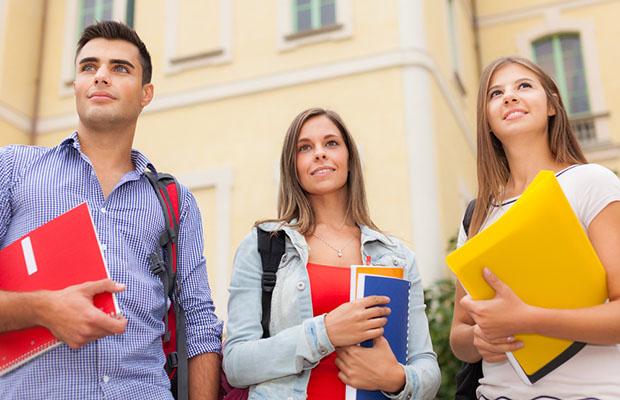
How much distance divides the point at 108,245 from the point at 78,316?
472mm

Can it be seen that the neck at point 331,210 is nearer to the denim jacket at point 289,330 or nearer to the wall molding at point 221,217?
the denim jacket at point 289,330

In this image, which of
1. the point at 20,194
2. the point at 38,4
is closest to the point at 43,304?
the point at 20,194

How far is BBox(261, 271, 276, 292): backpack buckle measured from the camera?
8.13 ft

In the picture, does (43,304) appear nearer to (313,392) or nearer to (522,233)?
(313,392)

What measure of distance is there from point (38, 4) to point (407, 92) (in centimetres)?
603

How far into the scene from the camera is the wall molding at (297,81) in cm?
815

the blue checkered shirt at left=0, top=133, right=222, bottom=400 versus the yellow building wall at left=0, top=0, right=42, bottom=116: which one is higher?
the yellow building wall at left=0, top=0, right=42, bottom=116

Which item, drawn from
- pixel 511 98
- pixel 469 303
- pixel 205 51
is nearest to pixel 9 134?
pixel 205 51

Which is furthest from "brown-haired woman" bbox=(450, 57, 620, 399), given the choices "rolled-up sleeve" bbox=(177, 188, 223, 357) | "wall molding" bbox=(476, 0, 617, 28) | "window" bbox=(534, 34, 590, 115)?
"wall molding" bbox=(476, 0, 617, 28)

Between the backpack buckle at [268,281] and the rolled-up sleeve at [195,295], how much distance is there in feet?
1.02

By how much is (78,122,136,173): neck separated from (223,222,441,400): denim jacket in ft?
2.11

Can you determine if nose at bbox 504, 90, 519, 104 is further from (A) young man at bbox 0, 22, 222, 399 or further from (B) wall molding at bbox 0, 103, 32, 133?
(B) wall molding at bbox 0, 103, 32, 133

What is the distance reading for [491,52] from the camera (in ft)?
40.1

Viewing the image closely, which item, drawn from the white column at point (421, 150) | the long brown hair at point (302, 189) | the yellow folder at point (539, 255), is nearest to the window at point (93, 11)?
the white column at point (421, 150)
